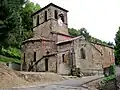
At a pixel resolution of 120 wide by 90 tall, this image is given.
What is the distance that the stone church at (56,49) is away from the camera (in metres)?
30.8

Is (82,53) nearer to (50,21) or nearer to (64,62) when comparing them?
(64,62)

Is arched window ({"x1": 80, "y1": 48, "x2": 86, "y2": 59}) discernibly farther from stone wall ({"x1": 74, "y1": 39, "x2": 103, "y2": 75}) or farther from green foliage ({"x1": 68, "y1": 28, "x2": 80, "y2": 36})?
green foliage ({"x1": 68, "y1": 28, "x2": 80, "y2": 36})

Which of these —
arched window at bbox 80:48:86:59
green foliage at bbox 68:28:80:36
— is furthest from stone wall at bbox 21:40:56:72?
green foliage at bbox 68:28:80:36

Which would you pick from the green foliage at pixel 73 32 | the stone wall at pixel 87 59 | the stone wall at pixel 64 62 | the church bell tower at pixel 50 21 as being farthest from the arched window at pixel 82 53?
the green foliage at pixel 73 32

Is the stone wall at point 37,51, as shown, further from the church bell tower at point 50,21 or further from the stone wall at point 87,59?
the stone wall at point 87,59

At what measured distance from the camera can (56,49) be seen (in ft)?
113

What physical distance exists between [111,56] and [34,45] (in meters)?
23.4

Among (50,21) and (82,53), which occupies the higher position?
(50,21)

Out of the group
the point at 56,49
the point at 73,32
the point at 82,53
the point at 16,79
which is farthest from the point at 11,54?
the point at 16,79

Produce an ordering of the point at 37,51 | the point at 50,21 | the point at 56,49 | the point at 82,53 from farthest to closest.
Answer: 1. the point at 50,21
2. the point at 56,49
3. the point at 37,51
4. the point at 82,53

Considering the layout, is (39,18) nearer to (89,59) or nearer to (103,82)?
(89,59)

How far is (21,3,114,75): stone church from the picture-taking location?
30.8 meters

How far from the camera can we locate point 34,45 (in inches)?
1346

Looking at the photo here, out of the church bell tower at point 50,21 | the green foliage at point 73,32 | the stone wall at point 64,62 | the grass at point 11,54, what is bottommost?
the stone wall at point 64,62
